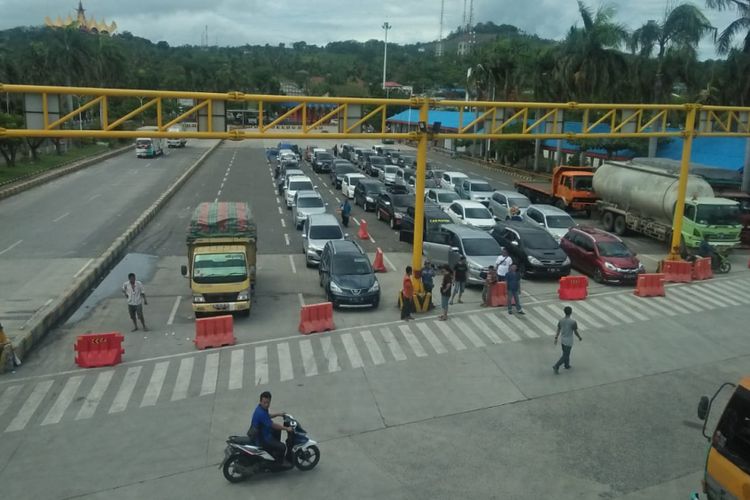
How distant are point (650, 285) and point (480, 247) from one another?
17.4ft

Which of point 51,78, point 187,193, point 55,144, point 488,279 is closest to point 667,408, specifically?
point 488,279

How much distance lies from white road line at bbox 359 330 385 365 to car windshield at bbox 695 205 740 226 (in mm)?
15015

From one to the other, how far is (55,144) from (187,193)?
27.5 m

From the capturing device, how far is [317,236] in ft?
76.1

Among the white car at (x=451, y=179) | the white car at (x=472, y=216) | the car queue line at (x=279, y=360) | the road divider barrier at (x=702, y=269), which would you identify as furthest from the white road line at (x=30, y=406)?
the white car at (x=451, y=179)

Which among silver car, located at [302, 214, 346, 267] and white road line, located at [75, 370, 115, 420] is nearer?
white road line, located at [75, 370, 115, 420]

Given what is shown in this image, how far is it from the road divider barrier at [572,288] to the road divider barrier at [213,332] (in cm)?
987

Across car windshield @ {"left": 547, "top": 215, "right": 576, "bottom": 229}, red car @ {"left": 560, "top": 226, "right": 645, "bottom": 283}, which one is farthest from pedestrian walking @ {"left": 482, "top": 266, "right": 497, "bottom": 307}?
car windshield @ {"left": 547, "top": 215, "right": 576, "bottom": 229}

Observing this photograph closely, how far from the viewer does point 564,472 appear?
9.98m

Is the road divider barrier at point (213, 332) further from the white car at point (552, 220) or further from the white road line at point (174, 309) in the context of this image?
the white car at point (552, 220)

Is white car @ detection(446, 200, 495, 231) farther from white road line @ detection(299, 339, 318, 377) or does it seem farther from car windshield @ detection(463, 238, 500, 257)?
white road line @ detection(299, 339, 318, 377)

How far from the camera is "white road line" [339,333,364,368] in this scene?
14465mm

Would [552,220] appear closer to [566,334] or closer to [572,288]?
[572,288]

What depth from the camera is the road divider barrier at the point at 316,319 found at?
1631cm
